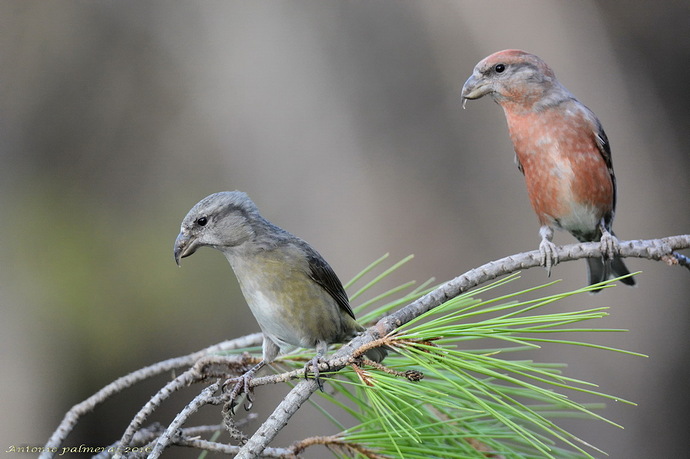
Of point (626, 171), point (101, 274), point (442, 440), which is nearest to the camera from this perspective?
point (442, 440)

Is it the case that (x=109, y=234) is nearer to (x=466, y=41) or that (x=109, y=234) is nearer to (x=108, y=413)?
(x=108, y=413)

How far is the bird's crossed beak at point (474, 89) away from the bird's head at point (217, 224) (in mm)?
837

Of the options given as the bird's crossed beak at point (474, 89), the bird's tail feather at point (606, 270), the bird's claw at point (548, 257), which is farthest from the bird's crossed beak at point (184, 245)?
the bird's tail feather at point (606, 270)

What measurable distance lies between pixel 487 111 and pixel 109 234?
10.2 ft

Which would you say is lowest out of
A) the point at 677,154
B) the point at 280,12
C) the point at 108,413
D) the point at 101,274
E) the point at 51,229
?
the point at 108,413

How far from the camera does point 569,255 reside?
208cm

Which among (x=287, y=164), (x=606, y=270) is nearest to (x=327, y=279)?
(x=606, y=270)

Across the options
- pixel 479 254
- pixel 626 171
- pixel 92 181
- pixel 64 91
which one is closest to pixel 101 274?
pixel 92 181

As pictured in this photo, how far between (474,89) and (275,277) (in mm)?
936

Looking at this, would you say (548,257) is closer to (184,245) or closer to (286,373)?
(286,373)

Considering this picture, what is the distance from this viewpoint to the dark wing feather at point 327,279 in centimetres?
251

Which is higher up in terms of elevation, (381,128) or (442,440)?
(381,128)

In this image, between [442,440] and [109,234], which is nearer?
[442,440]

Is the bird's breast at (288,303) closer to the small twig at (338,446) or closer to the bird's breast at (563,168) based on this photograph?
the small twig at (338,446)
